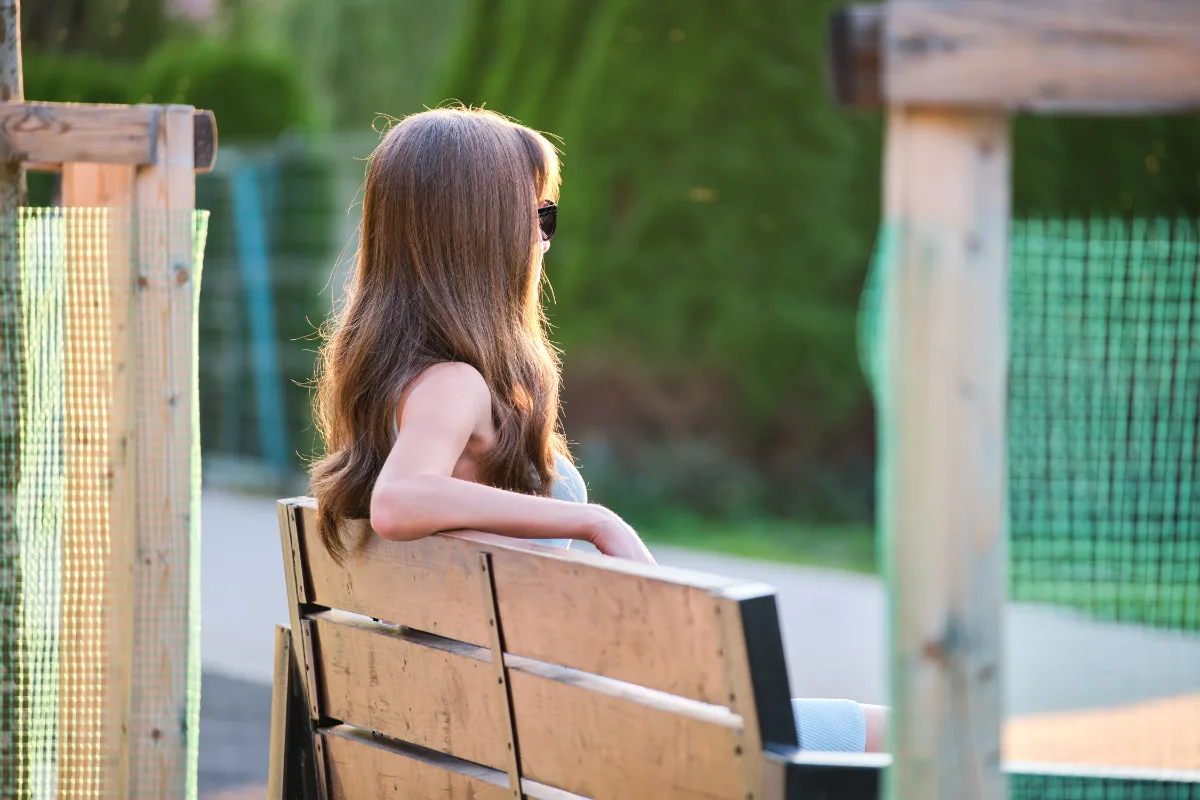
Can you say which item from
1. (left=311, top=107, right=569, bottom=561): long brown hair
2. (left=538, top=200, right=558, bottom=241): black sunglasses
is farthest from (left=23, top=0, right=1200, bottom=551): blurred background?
(left=311, top=107, right=569, bottom=561): long brown hair

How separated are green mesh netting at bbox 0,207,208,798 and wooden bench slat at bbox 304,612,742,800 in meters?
0.42

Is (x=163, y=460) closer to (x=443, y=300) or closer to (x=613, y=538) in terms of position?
(x=443, y=300)

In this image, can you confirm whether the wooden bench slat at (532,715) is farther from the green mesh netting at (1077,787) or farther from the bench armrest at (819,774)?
the green mesh netting at (1077,787)

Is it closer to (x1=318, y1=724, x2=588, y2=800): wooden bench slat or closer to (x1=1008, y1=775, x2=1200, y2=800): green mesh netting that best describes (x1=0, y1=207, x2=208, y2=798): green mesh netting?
(x1=318, y1=724, x2=588, y2=800): wooden bench slat

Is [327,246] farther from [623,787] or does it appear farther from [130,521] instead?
[623,787]

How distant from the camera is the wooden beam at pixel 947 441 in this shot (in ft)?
5.07

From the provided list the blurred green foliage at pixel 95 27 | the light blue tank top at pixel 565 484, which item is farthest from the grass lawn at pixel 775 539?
the light blue tank top at pixel 565 484

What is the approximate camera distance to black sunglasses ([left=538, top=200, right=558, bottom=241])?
2.54 metres

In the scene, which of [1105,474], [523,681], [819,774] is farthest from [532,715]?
[1105,474]

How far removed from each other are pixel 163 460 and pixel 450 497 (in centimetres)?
83

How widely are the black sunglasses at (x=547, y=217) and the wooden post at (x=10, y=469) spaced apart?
104 centimetres

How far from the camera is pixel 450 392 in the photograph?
88.0 inches

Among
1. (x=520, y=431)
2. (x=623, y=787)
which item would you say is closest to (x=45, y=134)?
(x=520, y=431)

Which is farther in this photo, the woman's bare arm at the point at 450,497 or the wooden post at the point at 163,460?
the wooden post at the point at 163,460
